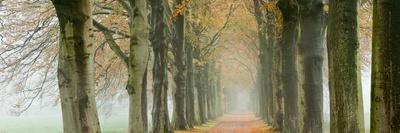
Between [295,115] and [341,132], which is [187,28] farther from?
[341,132]

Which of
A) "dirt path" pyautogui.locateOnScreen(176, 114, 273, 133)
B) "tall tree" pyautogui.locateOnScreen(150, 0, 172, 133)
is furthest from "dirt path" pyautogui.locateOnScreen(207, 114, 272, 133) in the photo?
"tall tree" pyautogui.locateOnScreen(150, 0, 172, 133)

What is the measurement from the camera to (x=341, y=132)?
9805 millimetres

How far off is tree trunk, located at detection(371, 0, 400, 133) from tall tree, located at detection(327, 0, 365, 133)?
2.56 meters

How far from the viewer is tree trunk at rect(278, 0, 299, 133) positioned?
55.6 feet

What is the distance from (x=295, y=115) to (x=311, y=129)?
13.7 ft

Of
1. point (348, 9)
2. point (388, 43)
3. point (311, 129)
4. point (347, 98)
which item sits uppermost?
point (348, 9)

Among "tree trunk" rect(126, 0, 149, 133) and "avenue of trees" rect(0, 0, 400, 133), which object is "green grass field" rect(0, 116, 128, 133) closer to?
"avenue of trees" rect(0, 0, 400, 133)

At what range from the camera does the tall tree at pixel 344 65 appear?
A: 956 centimetres

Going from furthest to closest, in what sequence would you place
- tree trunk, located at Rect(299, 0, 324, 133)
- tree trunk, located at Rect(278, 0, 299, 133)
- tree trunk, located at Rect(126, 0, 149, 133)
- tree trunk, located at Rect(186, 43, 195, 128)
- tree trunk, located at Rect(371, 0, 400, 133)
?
tree trunk, located at Rect(186, 43, 195, 128), tree trunk, located at Rect(278, 0, 299, 133), tree trunk, located at Rect(126, 0, 149, 133), tree trunk, located at Rect(299, 0, 324, 133), tree trunk, located at Rect(371, 0, 400, 133)

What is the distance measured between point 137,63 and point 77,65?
4613 millimetres

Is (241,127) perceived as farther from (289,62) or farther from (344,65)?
(344,65)

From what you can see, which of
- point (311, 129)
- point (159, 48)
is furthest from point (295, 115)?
point (159, 48)

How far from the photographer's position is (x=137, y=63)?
14.3 m

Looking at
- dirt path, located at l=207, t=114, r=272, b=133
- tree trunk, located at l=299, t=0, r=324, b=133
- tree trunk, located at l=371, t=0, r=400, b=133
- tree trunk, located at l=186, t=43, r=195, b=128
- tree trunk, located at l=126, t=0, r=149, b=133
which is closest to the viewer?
tree trunk, located at l=371, t=0, r=400, b=133
